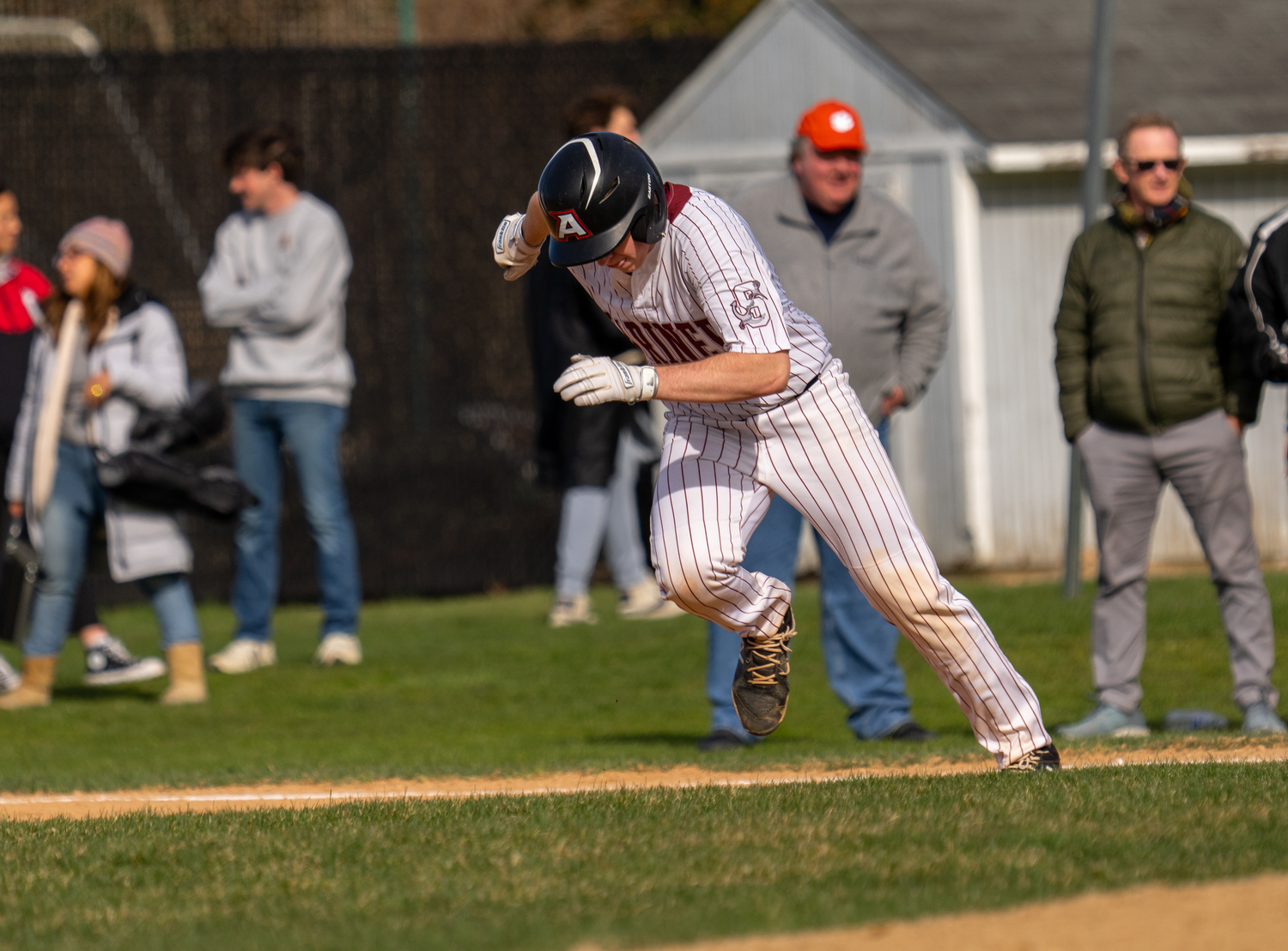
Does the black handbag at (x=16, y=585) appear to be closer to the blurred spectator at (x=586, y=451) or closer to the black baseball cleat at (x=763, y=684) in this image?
the blurred spectator at (x=586, y=451)

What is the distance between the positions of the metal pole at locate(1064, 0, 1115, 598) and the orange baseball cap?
400cm

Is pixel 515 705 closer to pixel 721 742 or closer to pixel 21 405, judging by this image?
pixel 721 742

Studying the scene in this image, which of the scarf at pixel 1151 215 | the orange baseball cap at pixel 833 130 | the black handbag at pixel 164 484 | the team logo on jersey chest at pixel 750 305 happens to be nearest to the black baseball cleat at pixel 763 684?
A: the team logo on jersey chest at pixel 750 305

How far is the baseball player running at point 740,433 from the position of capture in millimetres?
5254

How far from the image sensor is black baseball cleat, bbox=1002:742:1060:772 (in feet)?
19.2

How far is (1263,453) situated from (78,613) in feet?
27.0

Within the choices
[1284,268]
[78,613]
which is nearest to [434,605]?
[78,613]

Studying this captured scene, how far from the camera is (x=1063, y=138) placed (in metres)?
13.1

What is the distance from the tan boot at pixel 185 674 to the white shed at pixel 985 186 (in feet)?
18.8

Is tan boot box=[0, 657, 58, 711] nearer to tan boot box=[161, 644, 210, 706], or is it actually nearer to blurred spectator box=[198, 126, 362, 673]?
tan boot box=[161, 644, 210, 706]

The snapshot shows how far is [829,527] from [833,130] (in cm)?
232

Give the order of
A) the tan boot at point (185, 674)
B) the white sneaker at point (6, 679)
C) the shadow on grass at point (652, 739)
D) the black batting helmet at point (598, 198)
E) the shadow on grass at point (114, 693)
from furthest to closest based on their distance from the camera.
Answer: the white sneaker at point (6, 679) → the shadow on grass at point (114, 693) → the tan boot at point (185, 674) → the shadow on grass at point (652, 739) → the black batting helmet at point (598, 198)

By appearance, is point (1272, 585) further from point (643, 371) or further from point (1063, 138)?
point (643, 371)

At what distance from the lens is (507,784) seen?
269 inches
